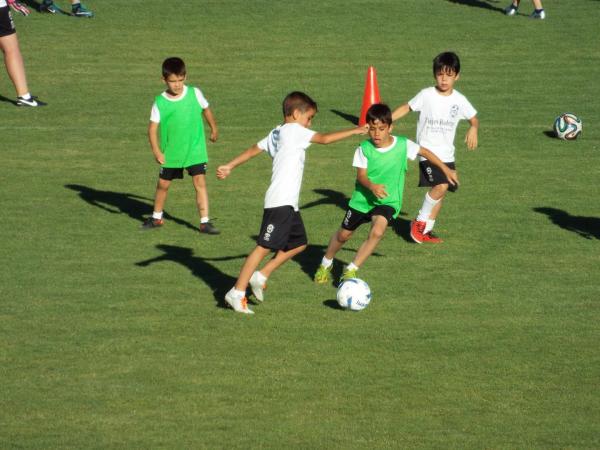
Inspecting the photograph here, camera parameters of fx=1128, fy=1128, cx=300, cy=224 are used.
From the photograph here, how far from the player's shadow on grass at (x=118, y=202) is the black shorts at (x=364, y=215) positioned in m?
2.99

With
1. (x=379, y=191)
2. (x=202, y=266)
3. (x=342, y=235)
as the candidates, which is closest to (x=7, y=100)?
(x=202, y=266)

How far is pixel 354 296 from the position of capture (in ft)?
34.8

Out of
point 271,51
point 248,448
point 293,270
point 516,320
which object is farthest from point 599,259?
point 271,51

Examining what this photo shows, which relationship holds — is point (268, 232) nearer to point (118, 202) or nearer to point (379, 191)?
point (379, 191)

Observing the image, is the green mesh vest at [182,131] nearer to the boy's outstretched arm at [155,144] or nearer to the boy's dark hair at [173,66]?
the boy's outstretched arm at [155,144]

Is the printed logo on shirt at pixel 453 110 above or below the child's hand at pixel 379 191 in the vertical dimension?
above

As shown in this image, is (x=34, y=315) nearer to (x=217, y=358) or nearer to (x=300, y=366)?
(x=217, y=358)

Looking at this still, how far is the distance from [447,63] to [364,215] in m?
2.39

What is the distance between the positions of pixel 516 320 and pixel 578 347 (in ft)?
2.66

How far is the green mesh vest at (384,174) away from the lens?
11.1 meters

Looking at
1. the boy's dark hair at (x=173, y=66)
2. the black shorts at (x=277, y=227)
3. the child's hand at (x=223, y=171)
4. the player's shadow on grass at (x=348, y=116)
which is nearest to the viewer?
the child's hand at (x=223, y=171)

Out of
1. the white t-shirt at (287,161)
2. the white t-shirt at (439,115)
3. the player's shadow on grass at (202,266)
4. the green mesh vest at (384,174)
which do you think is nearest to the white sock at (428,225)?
the white t-shirt at (439,115)

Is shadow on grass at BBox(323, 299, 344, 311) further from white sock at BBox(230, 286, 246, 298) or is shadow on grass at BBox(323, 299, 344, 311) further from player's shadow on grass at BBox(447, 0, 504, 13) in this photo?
player's shadow on grass at BBox(447, 0, 504, 13)

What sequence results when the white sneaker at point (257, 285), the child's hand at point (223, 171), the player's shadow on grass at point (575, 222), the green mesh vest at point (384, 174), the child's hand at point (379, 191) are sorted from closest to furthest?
the child's hand at point (223, 171) < the child's hand at point (379, 191) < the white sneaker at point (257, 285) < the green mesh vest at point (384, 174) < the player's shadow on grass at point (575, 222)
